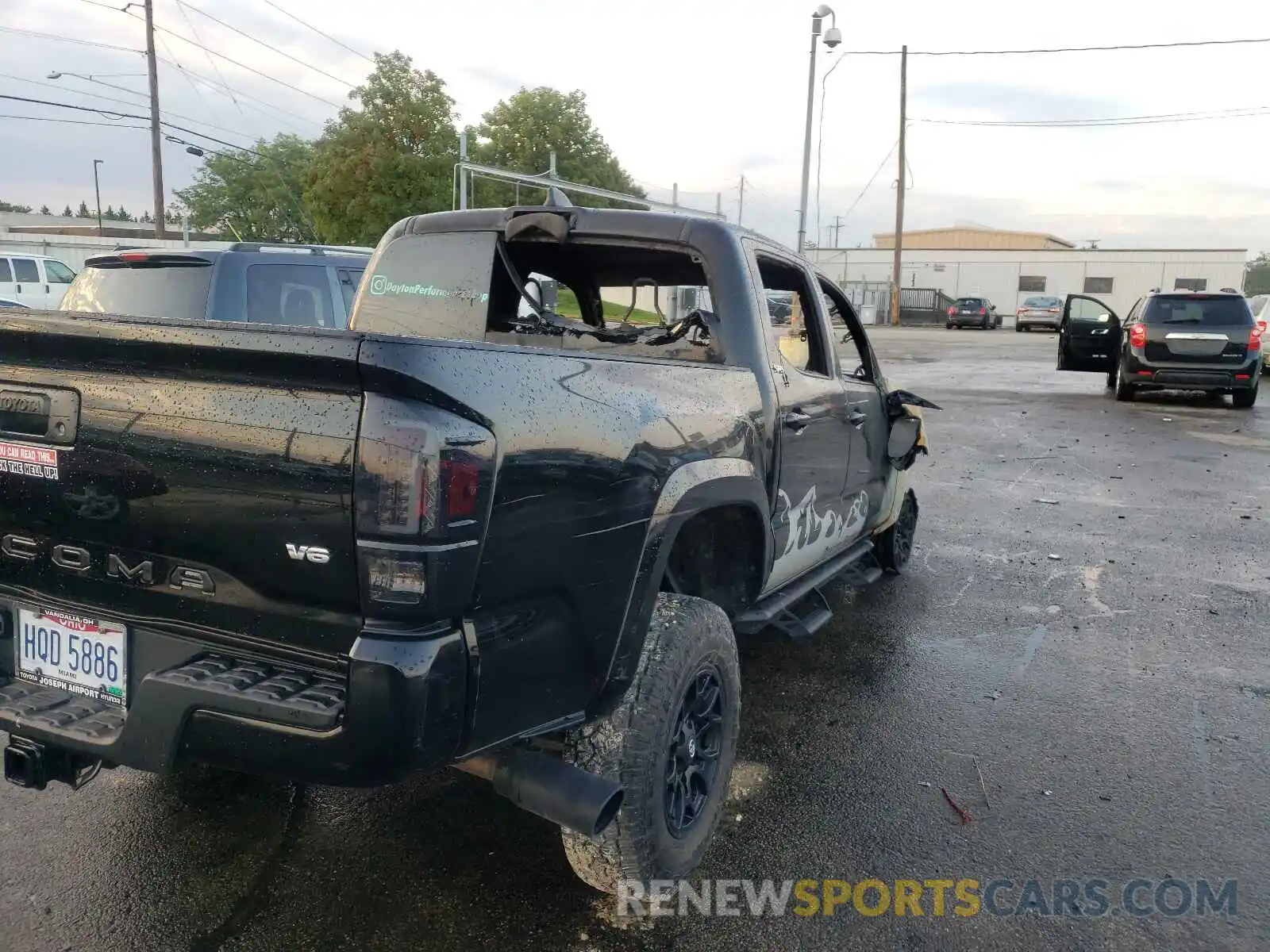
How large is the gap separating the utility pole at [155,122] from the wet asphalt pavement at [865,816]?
95.9ft

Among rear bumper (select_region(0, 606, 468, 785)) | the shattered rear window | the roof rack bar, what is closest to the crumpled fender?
the shattered rear window

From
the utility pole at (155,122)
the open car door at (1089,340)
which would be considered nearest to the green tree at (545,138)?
the utility pole at (155,122)

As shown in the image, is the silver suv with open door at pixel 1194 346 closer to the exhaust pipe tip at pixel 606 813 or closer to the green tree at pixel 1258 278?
the exhaust pipe tip at pixel 606 813

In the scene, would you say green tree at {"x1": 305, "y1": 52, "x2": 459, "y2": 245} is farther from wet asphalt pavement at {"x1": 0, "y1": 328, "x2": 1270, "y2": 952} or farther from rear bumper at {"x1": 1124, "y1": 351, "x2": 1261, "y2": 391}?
wet asphalt pavement at {"x1": 0, "y1": 328, "x2": 1270, "y2": 952}

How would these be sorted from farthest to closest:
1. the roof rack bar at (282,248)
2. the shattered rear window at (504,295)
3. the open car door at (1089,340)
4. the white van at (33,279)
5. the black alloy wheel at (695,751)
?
the white van at (33,279), the open car door at (1089,340), the roof rack bar at (282,248), the shattered rear window at (504,295), the black alloy wheel at (695,751)

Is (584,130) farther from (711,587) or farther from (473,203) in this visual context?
(711,587)

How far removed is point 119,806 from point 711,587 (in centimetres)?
215

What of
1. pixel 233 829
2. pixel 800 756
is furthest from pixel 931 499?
pixel 233 829

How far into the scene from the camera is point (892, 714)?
4.01m

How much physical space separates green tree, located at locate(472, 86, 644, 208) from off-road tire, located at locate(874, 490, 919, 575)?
142 feet

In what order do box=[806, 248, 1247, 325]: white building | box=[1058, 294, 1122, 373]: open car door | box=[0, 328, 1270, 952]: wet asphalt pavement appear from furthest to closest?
box=[806, 248, 1247, 325]: white building, box=[1058, 294, 1122, 373]: open car door, box=[0, 328, 1270, 952]: wet asphalt pavement

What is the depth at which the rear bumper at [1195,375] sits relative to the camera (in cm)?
1317

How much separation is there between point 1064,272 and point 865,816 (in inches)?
2324

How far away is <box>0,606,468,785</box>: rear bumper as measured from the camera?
6.25 feet
